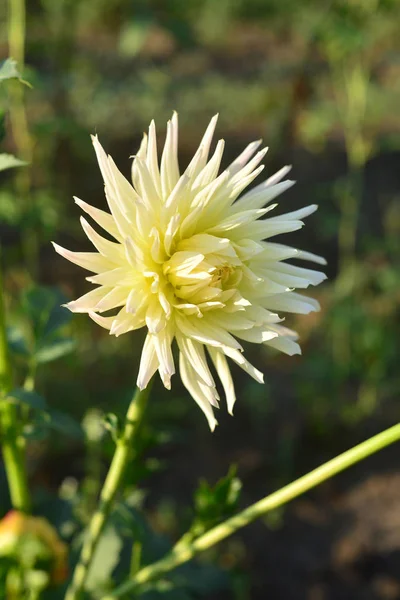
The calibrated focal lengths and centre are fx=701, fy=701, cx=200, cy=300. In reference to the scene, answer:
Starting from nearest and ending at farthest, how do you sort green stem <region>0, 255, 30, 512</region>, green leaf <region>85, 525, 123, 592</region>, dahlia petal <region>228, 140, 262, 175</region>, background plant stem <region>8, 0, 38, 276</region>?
dahlia petal <region>228, 140, 262, 175</region> → green stem <region>0, 255, 30, 512</region> → green leaf <region>85, 525, 123, 592</region> → background plant stem <region>8, 0, 38, 276</region>

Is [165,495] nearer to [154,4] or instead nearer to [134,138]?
[154,4]

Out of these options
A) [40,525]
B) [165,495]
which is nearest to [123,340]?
[165,495]

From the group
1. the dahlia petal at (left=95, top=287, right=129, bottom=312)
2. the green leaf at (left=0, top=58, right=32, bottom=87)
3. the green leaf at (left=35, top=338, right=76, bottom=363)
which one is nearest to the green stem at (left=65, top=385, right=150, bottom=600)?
the dahlia petal at (left=95, top=287, right=129, bottom=312)

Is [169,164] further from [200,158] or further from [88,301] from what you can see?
[88,301]

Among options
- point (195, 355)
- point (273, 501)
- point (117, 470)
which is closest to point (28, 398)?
point (117, 470)

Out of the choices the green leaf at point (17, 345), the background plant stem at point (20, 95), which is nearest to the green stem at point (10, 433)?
the green leaf at point (17, 345)

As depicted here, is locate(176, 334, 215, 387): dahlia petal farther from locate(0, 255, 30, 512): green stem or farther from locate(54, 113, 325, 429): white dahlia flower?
locate(0, 255, 30, 512): green stem
